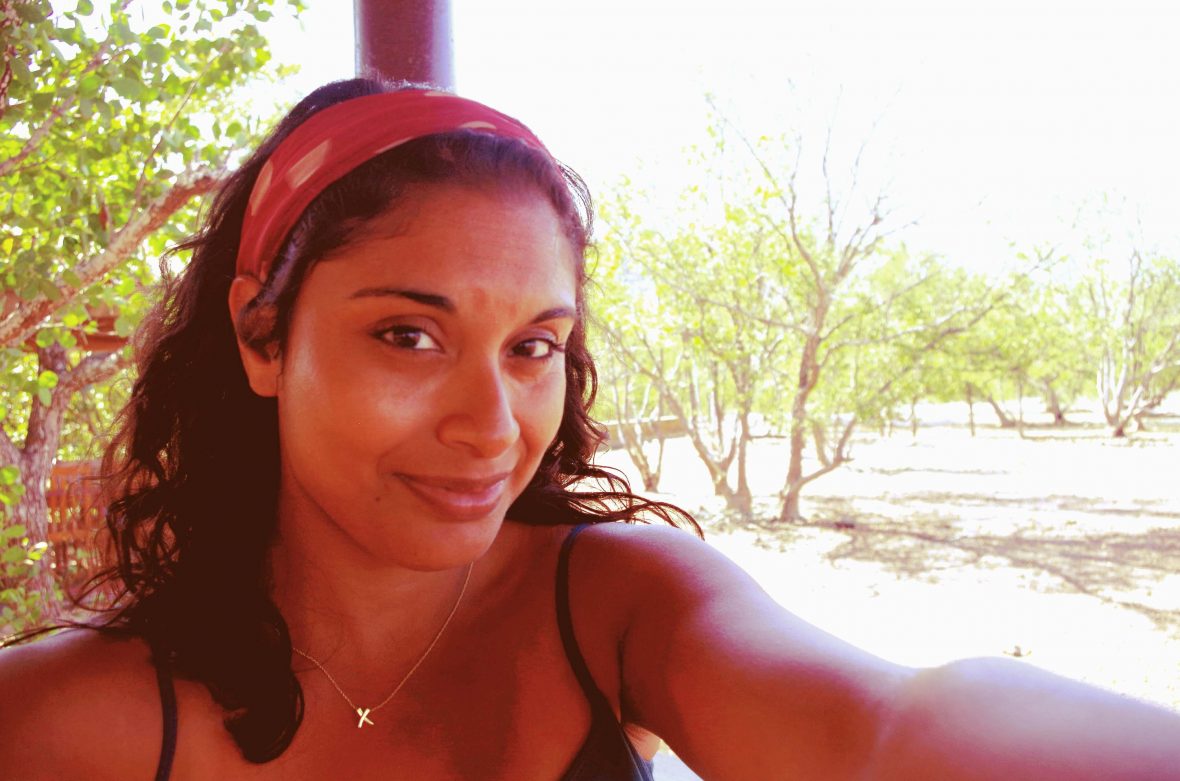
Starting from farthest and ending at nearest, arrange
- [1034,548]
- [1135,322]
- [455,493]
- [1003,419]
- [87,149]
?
1. [1003,419]
2. [1135,322]
3. [1034,548]
4. [87,149]
5. [455,493]

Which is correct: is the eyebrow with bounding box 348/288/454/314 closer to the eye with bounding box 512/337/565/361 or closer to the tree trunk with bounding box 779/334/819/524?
the eye with bounding box 512/337/565/361

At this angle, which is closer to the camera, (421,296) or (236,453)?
(421,296)

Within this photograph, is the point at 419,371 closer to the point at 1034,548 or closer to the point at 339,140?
the point at 339,140

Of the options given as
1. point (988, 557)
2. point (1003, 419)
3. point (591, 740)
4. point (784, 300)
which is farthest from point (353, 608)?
point (1003, 419)

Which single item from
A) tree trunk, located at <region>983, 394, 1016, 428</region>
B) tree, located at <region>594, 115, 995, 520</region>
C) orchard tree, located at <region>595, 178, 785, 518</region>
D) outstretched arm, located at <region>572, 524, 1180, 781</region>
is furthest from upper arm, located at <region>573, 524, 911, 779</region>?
tree trunk, located at <region>983, 394, 1016, 428</region>

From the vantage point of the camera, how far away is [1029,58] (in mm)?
6148

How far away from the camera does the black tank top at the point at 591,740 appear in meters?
1.05

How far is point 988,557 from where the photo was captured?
279 inches

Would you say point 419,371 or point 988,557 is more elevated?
point 419,371

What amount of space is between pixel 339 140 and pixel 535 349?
1.13 feet

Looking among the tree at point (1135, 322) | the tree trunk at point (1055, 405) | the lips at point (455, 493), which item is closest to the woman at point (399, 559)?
the lips at point (455, 493)

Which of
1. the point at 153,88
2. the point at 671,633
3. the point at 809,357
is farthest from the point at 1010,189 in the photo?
the point at 671,633

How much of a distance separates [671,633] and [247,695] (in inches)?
20.2

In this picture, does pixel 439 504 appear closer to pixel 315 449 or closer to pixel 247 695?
pixel 315 449
